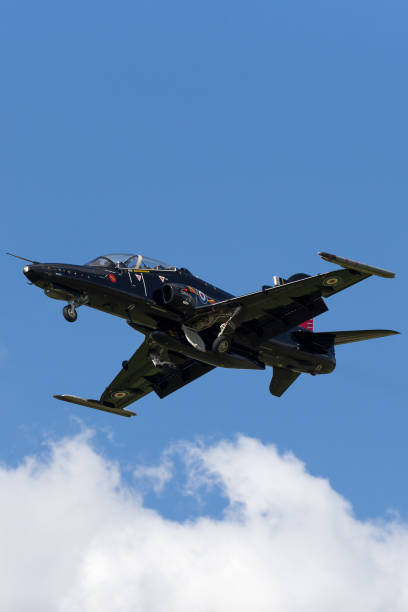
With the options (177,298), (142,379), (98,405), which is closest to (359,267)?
(177,298)

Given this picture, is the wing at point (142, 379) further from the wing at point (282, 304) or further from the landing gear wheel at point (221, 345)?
the wing at point (282, 304)

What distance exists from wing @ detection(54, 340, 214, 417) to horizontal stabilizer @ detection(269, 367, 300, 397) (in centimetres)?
297

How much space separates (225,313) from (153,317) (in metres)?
2.96

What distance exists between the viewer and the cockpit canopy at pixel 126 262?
39656 mm

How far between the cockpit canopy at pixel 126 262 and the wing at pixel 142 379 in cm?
517

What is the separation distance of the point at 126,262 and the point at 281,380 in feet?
33.5

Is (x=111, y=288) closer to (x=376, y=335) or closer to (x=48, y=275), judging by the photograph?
(x=48, y=275)

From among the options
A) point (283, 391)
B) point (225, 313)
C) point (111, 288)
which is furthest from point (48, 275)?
point (283, 391)

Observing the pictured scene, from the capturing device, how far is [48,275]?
1475 inches

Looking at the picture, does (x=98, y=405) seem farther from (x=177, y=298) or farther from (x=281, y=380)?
(x=177, y=298)

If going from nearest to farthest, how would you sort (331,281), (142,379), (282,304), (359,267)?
(359,267) < (331,281) < (282,304) < (142,379)

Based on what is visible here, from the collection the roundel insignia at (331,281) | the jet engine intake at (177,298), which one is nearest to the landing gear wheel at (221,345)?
the jet engine intake at (177,298)

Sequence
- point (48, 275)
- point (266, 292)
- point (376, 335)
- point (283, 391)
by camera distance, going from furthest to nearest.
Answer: point (283, 391), point (376, 335), point (266, 292), point (48, 275)

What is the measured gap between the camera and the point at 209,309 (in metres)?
40.3
